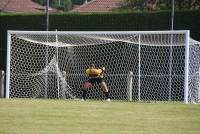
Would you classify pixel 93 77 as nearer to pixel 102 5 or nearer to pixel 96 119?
pixel 96 119

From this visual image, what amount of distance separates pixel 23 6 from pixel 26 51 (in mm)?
32641

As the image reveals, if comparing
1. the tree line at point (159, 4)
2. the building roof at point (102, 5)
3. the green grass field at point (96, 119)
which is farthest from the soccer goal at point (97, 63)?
the building roof at point (102, 5)

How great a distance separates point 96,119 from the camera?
52.6ft

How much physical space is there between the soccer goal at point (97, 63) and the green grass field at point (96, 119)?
6971 millimetres

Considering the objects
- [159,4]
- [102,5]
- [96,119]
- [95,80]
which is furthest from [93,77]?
[102,5]

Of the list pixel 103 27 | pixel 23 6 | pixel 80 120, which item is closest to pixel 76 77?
pixel 103 27

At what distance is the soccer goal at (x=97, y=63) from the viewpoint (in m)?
26.7

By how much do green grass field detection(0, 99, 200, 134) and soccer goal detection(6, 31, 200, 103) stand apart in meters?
6.97

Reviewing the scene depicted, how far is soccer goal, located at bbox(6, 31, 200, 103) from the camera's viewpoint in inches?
1050

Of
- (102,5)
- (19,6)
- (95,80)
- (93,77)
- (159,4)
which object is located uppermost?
(159,4)

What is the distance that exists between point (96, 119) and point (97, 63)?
12.6 m

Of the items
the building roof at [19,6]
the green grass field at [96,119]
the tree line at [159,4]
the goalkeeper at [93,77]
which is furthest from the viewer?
the building roof at [19,6]

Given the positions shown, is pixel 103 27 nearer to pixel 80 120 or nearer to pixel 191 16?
pixel 191 16

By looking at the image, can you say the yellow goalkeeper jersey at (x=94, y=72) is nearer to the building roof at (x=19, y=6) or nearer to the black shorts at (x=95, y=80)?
the black shorts at (x=95, y=80)
